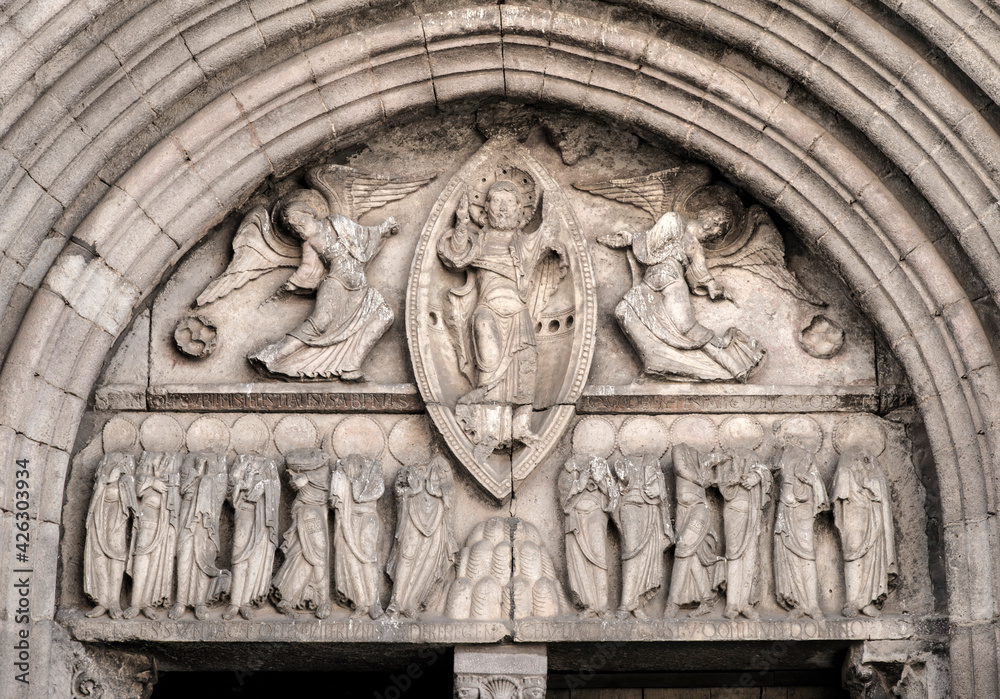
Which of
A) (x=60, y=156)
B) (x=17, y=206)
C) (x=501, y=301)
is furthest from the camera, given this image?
(x=501, y=301)

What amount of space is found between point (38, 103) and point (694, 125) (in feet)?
12.0

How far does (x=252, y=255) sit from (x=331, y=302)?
588mm

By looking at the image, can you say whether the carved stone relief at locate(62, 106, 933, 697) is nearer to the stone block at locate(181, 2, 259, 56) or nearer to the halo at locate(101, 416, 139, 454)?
the halo at locate(101, 416, 139, 454)

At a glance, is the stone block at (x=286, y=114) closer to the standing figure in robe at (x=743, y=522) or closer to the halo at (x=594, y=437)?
the halo at (x=594, y=437)

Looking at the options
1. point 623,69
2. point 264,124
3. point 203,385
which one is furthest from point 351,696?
point 623,69

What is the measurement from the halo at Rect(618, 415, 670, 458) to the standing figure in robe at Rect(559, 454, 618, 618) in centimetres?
22

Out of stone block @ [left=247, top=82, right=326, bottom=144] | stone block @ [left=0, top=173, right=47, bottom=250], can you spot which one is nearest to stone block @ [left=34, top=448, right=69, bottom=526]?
stone block @ [left=0, top=173, right=47, bottom=250]

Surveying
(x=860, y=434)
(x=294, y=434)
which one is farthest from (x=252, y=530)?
(x=860, y=434)

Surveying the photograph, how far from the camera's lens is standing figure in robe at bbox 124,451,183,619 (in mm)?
8422

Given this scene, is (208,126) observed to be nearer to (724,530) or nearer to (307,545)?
(307,545)

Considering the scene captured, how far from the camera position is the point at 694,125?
8.93 m

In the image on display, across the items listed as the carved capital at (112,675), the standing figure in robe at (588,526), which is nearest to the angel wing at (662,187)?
the standing figure in robe at (588,526)

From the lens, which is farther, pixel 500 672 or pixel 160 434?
pixel 160 434

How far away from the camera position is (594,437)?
8.95 meters
